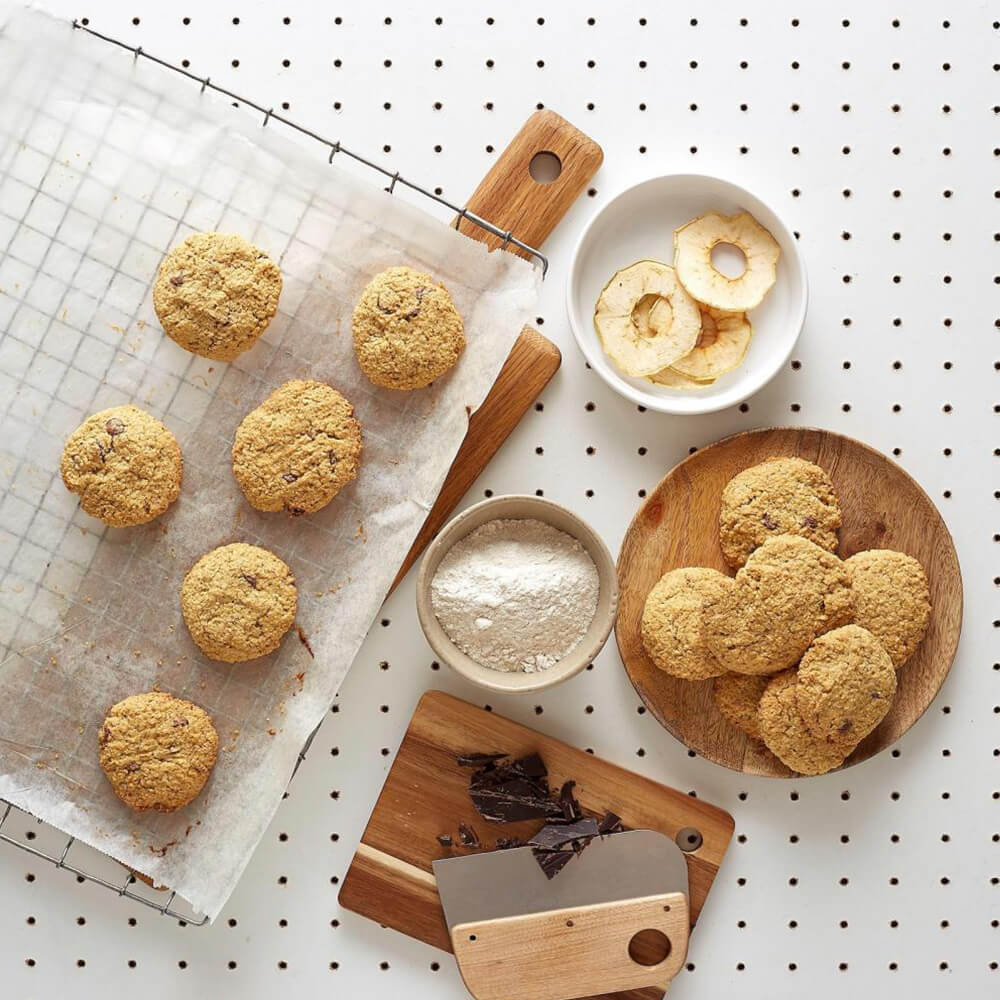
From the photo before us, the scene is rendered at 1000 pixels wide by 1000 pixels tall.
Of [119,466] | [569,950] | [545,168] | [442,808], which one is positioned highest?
[545,168]

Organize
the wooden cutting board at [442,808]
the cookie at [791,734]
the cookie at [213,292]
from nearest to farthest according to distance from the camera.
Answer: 1. the cookie at [213,292]
2. the cookie at [791,734]
3. the wooden cutting board at [442,808]

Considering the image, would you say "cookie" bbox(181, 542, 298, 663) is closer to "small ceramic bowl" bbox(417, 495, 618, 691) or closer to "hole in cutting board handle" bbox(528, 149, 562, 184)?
"small ceramic bowl" bbox(417, 495, 618, 691)

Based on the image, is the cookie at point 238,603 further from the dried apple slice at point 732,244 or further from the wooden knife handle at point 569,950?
the dried apple slice at point 732,244

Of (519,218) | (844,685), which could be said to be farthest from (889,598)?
(519,218)

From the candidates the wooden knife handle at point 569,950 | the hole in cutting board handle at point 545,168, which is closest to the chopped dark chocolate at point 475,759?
the wooden knife handle at point 569,950

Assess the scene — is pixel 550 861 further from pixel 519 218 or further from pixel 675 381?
pixel 519 218

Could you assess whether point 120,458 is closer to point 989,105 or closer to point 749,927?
point 749,927

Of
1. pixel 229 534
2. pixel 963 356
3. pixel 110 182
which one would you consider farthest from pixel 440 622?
pixel 963 356
